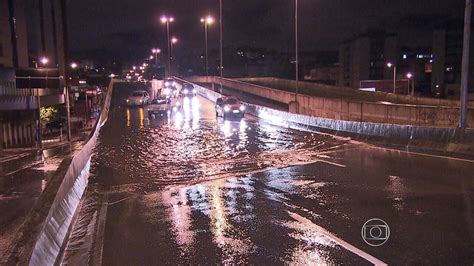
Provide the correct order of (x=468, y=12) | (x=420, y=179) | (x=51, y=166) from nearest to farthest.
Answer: (x=420, y=179) → (x=468, y=12) → (x=51, y=166)

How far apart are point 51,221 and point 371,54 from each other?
11907cm

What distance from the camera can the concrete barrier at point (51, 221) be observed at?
5820 mm

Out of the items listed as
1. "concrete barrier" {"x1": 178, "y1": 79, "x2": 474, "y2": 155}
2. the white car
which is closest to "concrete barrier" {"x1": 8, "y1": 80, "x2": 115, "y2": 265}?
"concrete barrier" {"x1": 178, "y1": 79, "x2": 474, "y2": 155}

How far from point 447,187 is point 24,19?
72.3 metres

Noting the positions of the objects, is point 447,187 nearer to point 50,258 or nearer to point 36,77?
point 50,258

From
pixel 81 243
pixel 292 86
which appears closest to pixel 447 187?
pixel 81 243

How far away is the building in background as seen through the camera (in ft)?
387

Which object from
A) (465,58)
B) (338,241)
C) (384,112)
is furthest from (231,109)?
(338,241)

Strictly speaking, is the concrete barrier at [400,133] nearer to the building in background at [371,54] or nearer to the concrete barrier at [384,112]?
the concrete barrier at [384,112]

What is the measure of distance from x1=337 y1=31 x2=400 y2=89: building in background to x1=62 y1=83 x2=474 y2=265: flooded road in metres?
102

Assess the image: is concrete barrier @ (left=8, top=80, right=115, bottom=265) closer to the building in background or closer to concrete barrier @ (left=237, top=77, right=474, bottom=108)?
concrete barrier @ (left=237, top=77, right=474, bottom=108)

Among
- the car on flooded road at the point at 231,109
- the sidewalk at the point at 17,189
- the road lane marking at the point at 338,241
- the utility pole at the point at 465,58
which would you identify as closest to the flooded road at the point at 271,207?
the road lane marking at the point at 338,241

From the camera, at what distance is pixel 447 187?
477 inches

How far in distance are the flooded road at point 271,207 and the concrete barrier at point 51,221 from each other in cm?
31
